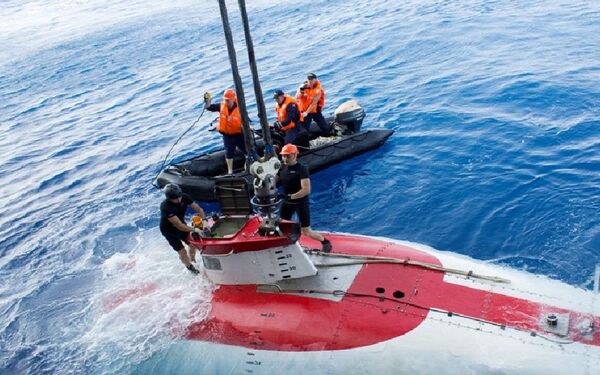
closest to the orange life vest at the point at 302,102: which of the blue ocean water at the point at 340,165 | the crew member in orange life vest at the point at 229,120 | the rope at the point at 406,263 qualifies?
the blue ocean water at the point at 340,165

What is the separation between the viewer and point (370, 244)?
8.87m

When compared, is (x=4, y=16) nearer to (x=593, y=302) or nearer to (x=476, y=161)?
(x=476, y=161)

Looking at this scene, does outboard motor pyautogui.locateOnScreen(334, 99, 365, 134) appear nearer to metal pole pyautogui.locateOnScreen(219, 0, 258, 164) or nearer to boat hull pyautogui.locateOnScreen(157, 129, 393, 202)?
boat hull pyautogui.locateOnScreen(157, 129, 393, 202)

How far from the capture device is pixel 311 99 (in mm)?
13781

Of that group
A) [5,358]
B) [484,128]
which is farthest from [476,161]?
[5,358]

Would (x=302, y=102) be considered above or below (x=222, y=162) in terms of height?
above

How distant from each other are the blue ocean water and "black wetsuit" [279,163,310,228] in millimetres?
2089

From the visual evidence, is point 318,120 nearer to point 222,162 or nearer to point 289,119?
point 289,119

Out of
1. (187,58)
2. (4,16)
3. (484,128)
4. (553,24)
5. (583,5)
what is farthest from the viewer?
(4,16)

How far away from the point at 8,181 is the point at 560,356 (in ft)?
57.3

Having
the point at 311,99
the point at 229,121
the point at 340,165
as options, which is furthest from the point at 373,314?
the point at 311,99

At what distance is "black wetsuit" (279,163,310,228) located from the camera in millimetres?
7891

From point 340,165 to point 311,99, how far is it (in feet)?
6.58

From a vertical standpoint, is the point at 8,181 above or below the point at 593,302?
below
